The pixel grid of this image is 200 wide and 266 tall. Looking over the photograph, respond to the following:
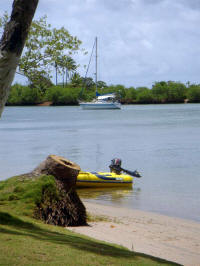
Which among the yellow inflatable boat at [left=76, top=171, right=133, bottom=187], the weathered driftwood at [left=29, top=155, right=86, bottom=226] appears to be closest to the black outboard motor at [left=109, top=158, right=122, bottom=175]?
the yellow inflatable boat at [left=76, top=171, right=133, bottom=187]

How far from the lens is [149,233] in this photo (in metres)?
10.1

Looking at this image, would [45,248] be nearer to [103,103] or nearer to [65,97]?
[103,103]

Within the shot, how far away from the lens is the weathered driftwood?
8836 millimetres

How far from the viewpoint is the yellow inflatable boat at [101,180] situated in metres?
16.4

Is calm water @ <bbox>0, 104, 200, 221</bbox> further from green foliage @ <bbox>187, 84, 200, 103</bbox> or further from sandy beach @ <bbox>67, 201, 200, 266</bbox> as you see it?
green foliage @ <bbox>187, 84, 200, 103</bbox>

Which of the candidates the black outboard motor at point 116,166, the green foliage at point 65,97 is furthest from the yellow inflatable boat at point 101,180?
the green foliage at point 65,97

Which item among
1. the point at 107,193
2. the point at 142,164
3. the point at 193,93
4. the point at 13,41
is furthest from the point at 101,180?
the point at 193,93

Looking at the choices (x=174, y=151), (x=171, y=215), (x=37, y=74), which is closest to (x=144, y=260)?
(x=37, y=74)

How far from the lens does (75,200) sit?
9.41 m

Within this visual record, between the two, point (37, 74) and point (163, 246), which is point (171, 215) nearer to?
point (163, 246)

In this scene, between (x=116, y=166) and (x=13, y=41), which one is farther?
(x=116, y=166)

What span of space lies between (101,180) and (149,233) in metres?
6.51

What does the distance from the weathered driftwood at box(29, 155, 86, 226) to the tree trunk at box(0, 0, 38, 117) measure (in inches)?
168

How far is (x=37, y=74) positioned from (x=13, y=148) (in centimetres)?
2434
